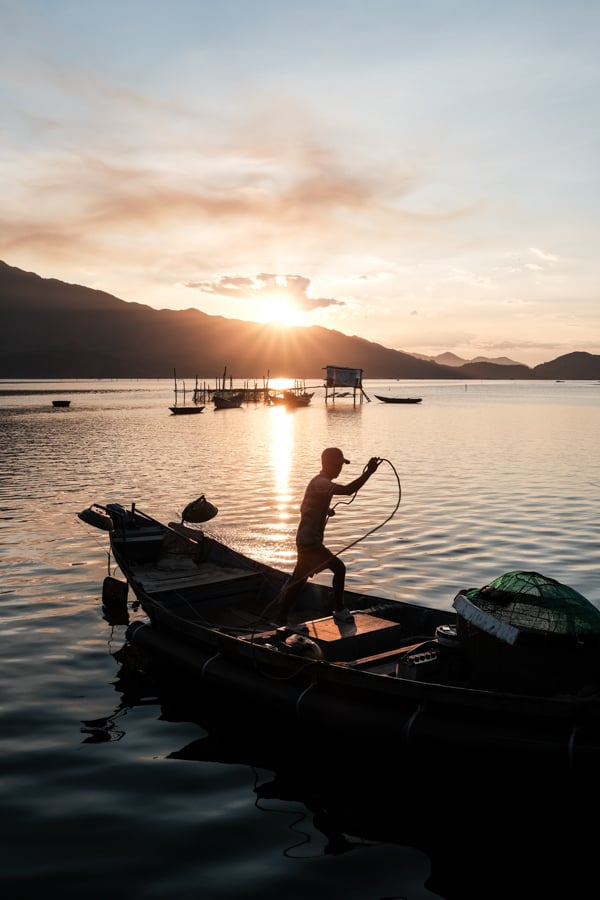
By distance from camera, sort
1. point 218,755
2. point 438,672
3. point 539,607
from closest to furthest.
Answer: point 539,607 → point 438,672 → point 218,755

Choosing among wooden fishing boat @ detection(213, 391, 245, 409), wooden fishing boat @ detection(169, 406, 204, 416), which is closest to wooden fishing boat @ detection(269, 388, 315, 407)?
wooden fishing boat @ detection(213, 391, 245, 409)

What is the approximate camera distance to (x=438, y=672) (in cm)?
941

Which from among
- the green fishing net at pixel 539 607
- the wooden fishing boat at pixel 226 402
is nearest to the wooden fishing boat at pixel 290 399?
the wooden fishing boat at pixel 226 402

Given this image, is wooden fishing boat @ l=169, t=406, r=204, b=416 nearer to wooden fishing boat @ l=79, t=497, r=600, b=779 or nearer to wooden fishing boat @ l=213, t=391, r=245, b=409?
wooden fishing boat @ l=213, t=391, r=245, b=409

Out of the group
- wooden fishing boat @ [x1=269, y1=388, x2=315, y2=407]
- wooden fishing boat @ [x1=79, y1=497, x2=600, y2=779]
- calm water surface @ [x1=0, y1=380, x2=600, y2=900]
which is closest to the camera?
calm water surface @ [x1=0, y1=380, x2=600, y2=900]

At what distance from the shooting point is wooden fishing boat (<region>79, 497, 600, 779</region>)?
7930 mm

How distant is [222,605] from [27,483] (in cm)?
2375

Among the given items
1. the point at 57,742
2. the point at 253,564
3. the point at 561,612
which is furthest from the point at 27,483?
the point at 561,612

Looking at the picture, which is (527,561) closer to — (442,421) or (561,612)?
(561,612)

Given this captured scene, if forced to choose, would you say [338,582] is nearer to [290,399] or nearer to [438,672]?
[438,672]

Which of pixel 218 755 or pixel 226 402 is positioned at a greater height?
pixel 226 402

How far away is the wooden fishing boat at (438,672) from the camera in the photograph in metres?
7.93

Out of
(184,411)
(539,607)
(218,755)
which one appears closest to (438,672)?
(539,607)

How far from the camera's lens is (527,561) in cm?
1983
